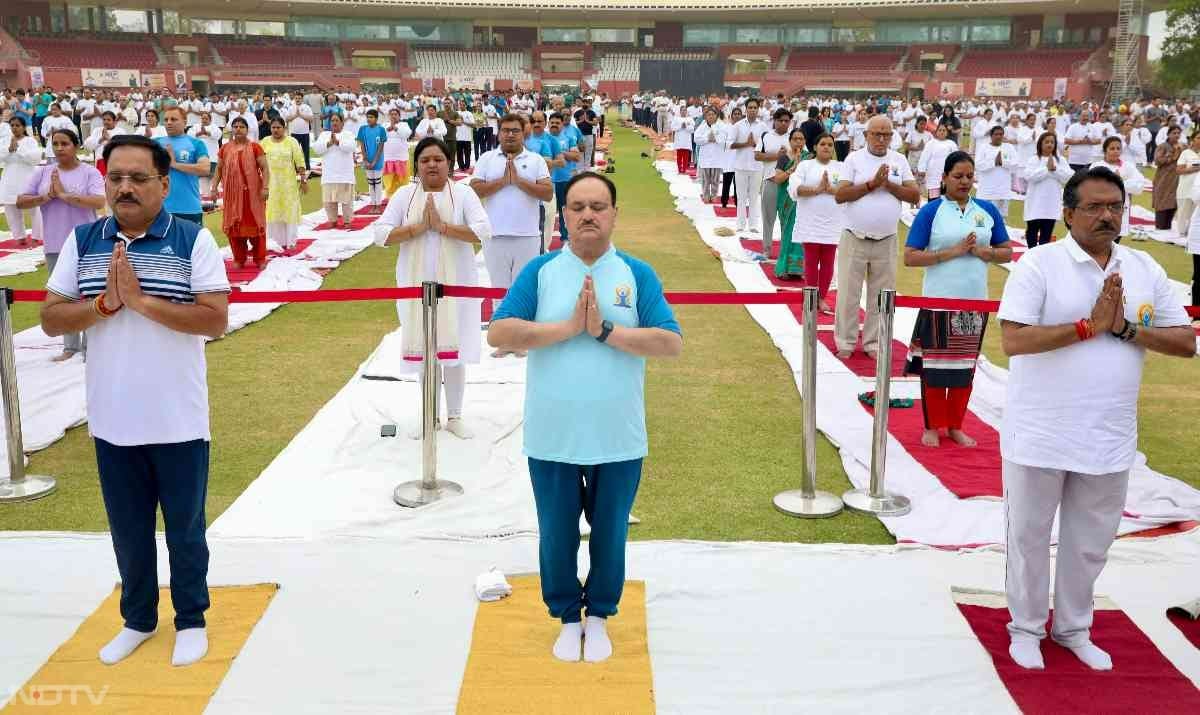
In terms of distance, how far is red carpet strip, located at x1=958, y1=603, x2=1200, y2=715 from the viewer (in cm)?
367

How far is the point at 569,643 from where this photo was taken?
396 centimetres

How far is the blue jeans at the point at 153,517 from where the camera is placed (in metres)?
3.75

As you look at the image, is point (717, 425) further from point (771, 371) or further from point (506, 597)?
point (506, 597)

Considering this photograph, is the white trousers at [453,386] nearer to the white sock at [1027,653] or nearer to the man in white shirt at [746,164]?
the white sock at [1027,653]

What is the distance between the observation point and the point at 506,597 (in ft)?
14.6

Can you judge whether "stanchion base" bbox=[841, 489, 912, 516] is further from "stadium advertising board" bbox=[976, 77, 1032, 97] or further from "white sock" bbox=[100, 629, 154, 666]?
"stadium advertising board" bbox=[976, 77, 1032, 97]

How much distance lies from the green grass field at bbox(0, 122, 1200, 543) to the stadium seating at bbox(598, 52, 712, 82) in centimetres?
5994

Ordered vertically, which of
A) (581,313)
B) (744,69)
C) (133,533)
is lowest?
(133,533)

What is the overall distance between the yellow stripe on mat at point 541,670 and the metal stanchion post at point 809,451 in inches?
55.7

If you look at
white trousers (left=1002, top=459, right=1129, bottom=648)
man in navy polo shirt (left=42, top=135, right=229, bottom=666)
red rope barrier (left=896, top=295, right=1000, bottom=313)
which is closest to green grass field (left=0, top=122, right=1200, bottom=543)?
white trousers (left=1002, top=459, right=1129, bottom=648)

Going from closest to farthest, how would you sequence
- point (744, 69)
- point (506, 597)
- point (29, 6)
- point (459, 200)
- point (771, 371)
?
point (506, 597) → point (459, 200) → point (771, 371) → point (29, 6) → point (744, 69)

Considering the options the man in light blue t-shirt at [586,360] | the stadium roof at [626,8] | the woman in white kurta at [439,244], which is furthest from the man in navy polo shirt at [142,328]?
the stadium roof at [626,8]

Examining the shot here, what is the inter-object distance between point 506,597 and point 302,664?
89 cm

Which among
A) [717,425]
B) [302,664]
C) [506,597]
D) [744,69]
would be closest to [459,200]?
[717,425]
